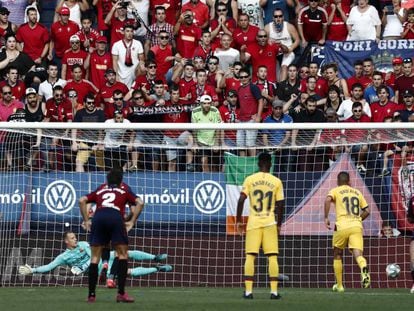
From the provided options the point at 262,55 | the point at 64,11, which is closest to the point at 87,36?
the point at 64,11

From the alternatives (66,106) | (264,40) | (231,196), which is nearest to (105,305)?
(231,196)

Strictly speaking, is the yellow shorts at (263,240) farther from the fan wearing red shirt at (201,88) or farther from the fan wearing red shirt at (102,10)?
the fan wearing red shirt at (102,10)

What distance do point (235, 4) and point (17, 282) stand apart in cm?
815

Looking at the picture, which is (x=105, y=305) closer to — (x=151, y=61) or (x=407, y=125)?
(x=407, y=125)

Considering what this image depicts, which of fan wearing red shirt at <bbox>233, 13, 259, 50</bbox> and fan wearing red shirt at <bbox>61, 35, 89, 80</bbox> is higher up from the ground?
fan wearing red shirt at <bbox>233, 13, 259, 50</bbox>

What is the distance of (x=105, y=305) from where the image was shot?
16203mm

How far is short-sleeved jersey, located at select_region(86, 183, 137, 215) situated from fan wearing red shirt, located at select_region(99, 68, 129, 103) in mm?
8367

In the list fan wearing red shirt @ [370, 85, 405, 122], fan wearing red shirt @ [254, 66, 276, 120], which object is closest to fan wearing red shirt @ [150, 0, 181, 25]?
fan wearing red shirt @ [254, 66, 276, 120]

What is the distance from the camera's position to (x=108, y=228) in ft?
54.3

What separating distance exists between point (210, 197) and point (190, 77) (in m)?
3.72

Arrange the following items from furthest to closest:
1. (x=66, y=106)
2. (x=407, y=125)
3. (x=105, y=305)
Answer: (x=66, y=106) → (x=407, y=125) → (x=105, y=305)

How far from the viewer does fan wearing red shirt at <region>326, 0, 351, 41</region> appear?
2634 cm

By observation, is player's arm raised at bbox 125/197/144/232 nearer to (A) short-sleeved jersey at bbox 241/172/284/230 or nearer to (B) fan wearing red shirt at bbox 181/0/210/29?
(A) short-sleeved jersey at bbox 241/172/284/230

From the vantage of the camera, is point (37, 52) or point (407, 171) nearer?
point (407, 171)
